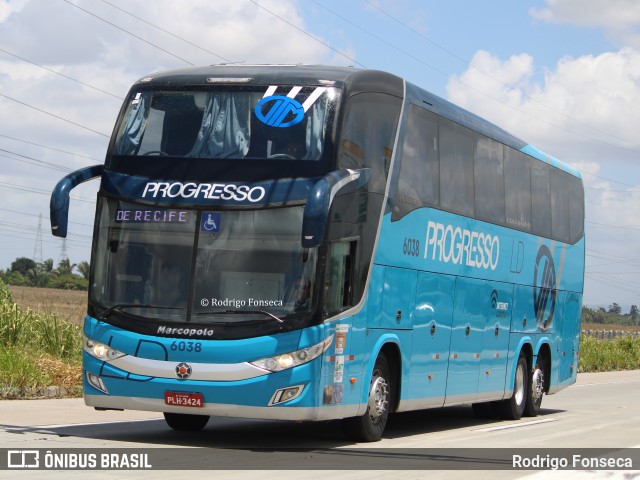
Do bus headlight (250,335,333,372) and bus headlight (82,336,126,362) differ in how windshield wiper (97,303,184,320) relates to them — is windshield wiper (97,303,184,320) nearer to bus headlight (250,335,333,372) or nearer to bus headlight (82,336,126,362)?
bus headlight (82,336,126,362)

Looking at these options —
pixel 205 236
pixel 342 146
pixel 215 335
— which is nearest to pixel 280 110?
pixel 342 146

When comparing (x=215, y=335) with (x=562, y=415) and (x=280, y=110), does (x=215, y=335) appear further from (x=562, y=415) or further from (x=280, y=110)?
(x=562, y=415)

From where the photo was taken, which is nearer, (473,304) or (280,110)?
(280,110)

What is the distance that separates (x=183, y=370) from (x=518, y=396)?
9.26 metres

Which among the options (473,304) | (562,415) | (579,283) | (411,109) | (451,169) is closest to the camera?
(411,109)

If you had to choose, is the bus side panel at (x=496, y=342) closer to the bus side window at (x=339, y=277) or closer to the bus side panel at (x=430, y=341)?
the bus side panel at (x=430, y=341)

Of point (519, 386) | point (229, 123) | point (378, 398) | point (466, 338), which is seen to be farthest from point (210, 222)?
point (519, 386)

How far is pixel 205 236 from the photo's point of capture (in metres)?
13.4

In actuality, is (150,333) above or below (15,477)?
above

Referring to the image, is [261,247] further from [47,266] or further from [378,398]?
[47,266]

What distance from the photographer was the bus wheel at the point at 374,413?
575 inches

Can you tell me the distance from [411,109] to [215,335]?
4344mm

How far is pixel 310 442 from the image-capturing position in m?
14.6

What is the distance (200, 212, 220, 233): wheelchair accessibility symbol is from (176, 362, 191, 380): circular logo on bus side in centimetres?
150
